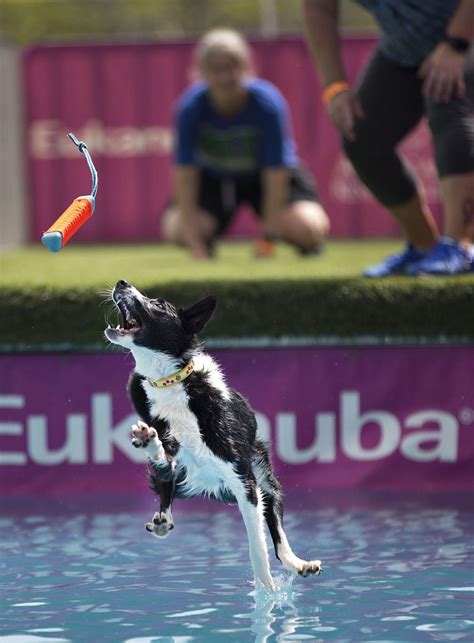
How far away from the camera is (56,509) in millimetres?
4441

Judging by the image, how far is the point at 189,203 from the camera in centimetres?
748

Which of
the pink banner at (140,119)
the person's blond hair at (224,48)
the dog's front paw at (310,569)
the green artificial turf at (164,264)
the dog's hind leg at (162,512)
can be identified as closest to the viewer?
the dog's hind leg at (162,512)

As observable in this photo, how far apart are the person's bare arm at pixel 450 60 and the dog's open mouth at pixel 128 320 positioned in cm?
204

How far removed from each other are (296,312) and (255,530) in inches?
59.8

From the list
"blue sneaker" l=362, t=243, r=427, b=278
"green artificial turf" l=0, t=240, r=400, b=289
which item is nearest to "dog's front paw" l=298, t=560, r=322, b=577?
"green artificial turf" l=0, t=240, r=400, b=289

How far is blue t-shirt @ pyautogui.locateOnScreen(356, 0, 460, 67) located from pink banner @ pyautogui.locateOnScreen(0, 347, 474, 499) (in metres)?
1.24

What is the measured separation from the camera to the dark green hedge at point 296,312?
460 centimetres

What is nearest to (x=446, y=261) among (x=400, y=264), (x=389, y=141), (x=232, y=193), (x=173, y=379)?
(x=400, y=264)

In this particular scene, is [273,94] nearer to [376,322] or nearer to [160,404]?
[376,322]

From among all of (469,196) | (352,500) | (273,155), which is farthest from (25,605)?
(273,155)

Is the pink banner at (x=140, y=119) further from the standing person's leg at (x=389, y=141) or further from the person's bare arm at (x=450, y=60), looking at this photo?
the person's bare arm at (x=450, y=60)

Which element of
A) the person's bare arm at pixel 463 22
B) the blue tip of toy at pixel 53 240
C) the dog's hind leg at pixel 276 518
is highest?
the person's bare arm at pixel 463 22

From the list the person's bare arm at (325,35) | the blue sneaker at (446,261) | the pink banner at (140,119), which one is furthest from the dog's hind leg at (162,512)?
the pink banner at (140,119)

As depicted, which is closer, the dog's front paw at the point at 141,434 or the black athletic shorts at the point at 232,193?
the dog's front paw at the point at 141,434
